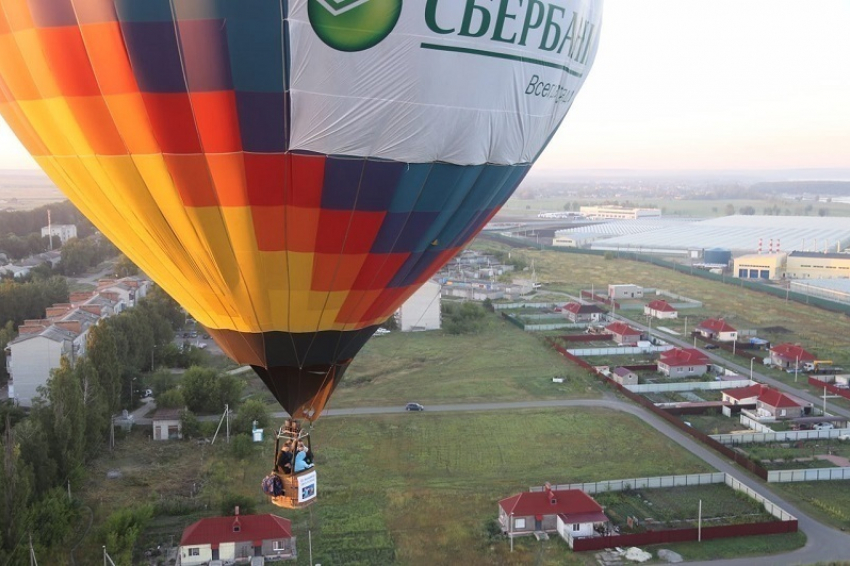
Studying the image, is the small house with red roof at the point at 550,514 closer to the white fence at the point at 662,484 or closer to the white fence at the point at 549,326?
the white fence at the point at 662,484

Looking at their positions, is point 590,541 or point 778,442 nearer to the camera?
point 590,541

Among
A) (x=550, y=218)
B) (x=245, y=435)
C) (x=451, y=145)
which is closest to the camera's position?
(x=451, y=145)

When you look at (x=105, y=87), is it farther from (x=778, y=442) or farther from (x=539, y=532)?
(x=778, y=442)

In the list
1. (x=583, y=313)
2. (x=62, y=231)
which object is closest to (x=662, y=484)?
→ (x=583, y=313)

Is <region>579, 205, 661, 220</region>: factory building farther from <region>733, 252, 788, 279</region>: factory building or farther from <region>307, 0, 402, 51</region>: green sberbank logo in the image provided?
<region>307, 0, 402, 51</region>: green sberbank logo

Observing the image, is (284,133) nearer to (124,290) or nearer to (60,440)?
(60,440)


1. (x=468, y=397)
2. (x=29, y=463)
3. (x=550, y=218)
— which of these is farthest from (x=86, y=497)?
(x=550, y=218)

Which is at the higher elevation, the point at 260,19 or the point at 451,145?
the point at 260,19

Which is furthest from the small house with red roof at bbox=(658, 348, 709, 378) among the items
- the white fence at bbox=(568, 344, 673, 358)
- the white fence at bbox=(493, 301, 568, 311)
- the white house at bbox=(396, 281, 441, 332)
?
the white fence at bbox=(493, 301, 568, 311)
